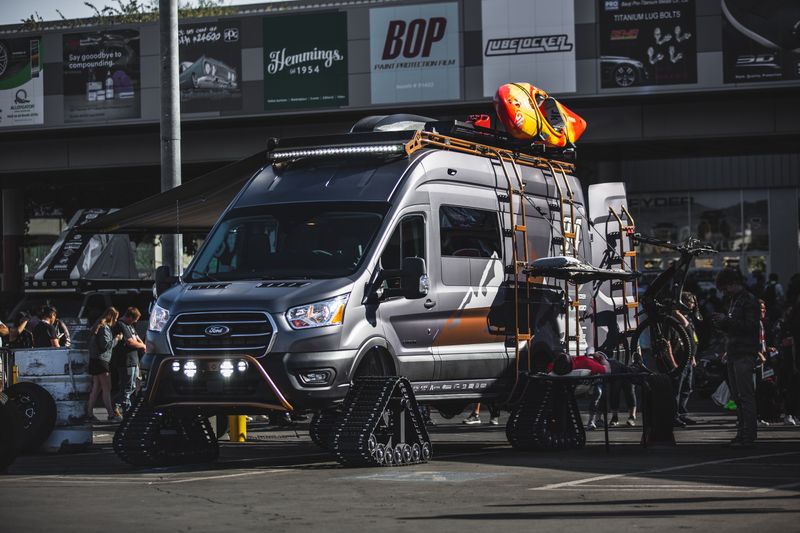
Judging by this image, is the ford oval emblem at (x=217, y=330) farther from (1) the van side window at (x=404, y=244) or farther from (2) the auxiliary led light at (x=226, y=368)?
(1) the van side window at (x=404, y=244)

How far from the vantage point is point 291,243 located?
13508mm

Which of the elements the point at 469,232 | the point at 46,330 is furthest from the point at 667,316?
the point at 46,330

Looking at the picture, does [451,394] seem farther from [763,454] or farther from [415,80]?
[415,80]

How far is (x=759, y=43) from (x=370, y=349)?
24044 mm

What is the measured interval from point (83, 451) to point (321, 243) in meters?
4.35

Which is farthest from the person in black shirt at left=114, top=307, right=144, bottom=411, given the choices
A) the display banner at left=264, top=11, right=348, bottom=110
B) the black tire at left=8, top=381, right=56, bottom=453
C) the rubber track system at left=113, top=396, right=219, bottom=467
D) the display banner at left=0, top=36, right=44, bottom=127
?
the display banner at left=0, top=36, right=44, bottom=127

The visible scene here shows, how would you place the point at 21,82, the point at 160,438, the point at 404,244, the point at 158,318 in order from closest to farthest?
the point at 158,318, the point at 160,438, the point at 404,244, the point at 21,82

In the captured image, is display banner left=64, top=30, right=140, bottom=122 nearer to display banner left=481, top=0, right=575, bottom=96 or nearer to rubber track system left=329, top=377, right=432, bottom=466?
display banner left=481, top=0, right=575, bottom=96

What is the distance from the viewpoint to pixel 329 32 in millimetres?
37438

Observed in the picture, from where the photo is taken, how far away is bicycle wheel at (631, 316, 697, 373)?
1788 cm

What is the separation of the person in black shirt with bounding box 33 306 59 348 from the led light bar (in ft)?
30.9

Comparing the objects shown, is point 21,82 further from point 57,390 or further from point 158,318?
point 158,318

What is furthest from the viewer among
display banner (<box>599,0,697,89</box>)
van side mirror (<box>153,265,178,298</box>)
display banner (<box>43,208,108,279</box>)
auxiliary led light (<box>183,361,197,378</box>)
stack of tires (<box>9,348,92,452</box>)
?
display banner (<box>599,0,697,89</box>)

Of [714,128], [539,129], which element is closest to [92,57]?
[714,128]
